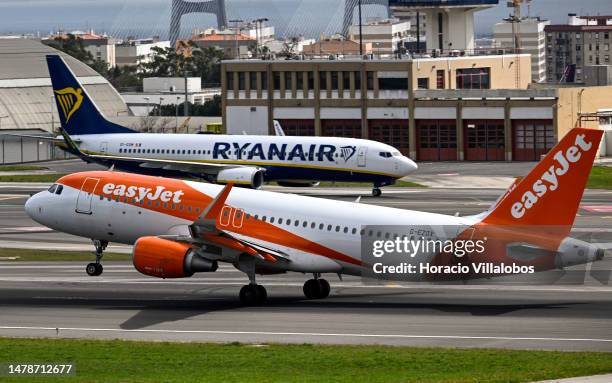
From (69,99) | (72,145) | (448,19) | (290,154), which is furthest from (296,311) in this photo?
(448,19)

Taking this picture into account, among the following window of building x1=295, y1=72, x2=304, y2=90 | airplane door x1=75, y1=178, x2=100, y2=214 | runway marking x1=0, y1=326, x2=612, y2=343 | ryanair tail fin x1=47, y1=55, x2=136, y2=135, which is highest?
window of building x1=295, y1=72, x2=304, y2=90

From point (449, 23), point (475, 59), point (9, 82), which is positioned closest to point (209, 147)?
point (475, 59)

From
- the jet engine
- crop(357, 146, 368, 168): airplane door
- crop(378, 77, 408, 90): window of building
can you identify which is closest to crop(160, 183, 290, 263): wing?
the jet engine

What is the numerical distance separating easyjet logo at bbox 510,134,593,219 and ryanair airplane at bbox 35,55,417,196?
4281 cm

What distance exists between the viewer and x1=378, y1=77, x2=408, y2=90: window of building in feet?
405

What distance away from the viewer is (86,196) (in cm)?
4759

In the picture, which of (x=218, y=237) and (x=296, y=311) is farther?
(x=296, y=311)

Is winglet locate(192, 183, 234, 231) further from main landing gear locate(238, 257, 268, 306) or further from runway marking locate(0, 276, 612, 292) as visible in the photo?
runway marking locate(0, 276, 612, 292)

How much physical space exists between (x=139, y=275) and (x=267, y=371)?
20.3 m

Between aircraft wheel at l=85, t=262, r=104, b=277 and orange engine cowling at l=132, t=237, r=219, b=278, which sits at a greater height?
orange engine cowling at l=132, t=237, r=219, b=278

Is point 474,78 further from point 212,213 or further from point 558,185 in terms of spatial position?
point 558,185

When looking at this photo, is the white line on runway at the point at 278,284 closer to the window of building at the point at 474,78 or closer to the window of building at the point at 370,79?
the window of building at the point at 370,79

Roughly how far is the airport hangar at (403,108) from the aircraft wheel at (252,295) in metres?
78.5

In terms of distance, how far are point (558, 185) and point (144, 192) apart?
15.7 m
